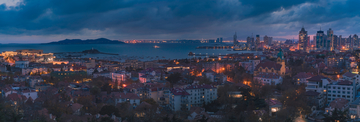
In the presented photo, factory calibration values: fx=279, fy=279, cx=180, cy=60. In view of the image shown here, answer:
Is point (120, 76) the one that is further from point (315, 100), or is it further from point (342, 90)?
point (342, 90)

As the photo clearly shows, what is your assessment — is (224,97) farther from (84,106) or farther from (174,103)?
(84,106)

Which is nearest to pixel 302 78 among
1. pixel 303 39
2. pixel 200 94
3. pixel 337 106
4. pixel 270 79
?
pixel 270 79

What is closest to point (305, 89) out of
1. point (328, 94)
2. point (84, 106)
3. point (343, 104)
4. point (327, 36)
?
point (328, 94)

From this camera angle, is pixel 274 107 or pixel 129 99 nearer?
pixel 274 107

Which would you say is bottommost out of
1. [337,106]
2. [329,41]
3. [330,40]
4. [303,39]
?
[337,106]

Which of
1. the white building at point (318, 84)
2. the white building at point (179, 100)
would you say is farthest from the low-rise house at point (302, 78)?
the white building at point (179, 100)
